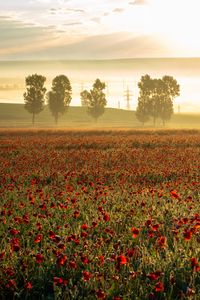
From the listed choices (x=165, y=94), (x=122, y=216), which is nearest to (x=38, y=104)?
(x=165, y=94)

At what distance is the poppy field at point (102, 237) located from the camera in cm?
486

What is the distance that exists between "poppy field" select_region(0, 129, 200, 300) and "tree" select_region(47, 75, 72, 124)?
95819mm

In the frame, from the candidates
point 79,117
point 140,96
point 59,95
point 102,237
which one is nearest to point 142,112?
point 140,96

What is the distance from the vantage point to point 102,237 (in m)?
6.98

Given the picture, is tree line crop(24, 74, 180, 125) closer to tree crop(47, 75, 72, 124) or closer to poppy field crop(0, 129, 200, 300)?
tree crop(47, 75, 72, 124)

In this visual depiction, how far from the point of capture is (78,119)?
155000mm

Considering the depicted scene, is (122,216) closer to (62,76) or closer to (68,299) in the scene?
(68,299)

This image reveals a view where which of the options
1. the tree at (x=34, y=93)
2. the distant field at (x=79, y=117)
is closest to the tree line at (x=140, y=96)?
the tree at (x=34, y=93)

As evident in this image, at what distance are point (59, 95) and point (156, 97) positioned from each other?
78.5 ft

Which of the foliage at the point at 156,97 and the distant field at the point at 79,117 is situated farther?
the distant field at the point at 79,117

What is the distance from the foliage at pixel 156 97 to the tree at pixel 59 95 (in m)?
17.8

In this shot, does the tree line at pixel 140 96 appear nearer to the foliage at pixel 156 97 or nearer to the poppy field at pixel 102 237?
the foliage at pixel 156 97

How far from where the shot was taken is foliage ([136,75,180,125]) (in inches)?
4444

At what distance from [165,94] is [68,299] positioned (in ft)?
373
